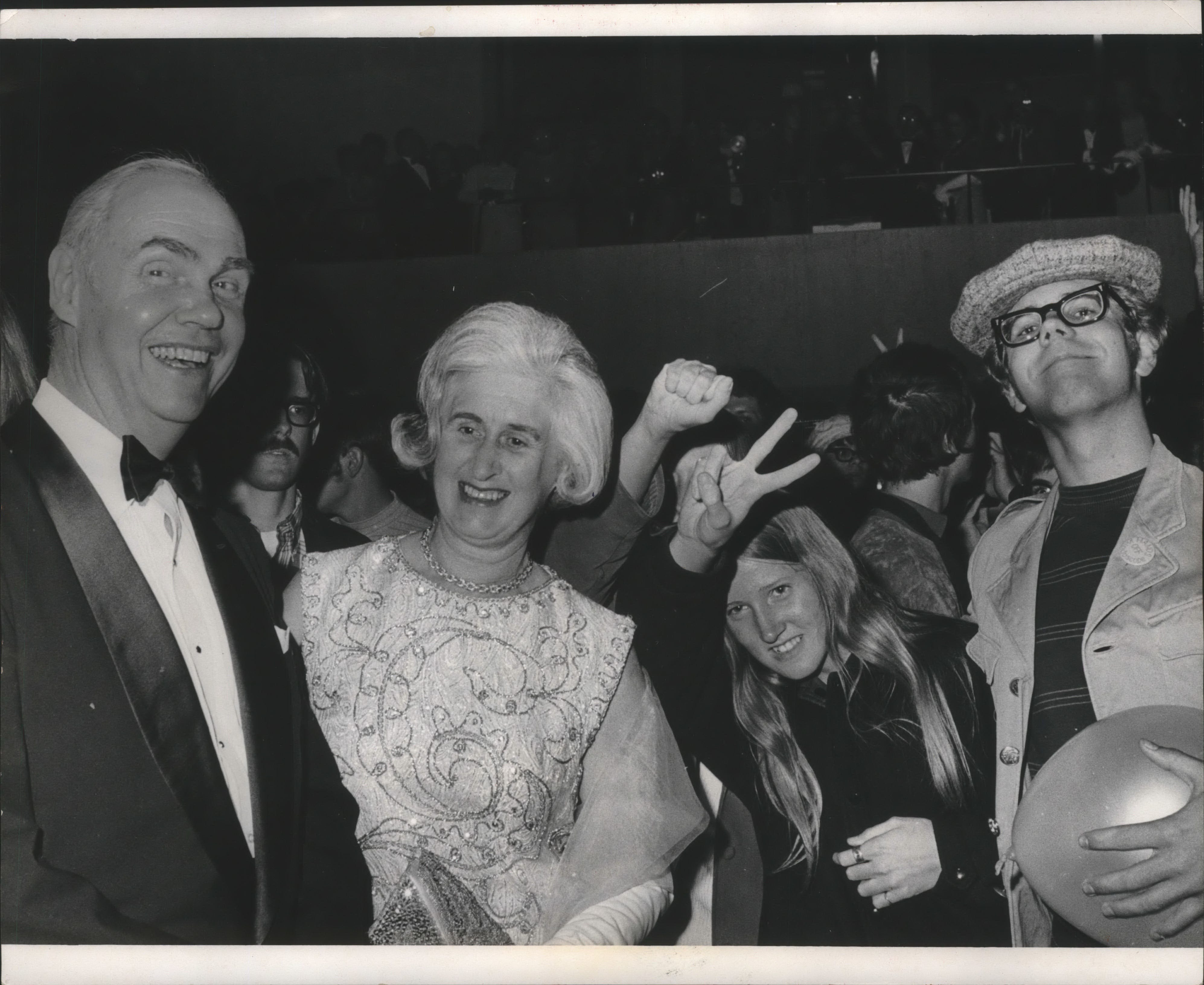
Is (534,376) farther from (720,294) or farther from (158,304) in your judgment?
(158,304)

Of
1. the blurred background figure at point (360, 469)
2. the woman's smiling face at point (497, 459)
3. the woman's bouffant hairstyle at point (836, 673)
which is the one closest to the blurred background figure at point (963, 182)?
the woman's bouffant hairstyle at point (836, 673)

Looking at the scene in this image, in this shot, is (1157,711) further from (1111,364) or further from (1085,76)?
(1085,76)

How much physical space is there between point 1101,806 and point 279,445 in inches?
97.0

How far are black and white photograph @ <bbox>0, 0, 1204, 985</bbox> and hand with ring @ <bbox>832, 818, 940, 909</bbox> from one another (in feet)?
0.07

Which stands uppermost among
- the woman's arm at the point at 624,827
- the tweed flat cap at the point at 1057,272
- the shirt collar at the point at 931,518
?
the tweed flat cap at the point at 1057,272

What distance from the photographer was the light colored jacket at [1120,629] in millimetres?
3379

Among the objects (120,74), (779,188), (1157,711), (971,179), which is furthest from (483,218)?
(1157,711)

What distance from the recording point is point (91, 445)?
3.21 metres

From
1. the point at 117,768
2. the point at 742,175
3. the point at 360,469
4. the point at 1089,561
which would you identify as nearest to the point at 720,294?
the point at 742,175

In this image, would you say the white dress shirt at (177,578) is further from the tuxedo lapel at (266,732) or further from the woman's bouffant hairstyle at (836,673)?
the woman's bouffant hairstyle at (836,673)

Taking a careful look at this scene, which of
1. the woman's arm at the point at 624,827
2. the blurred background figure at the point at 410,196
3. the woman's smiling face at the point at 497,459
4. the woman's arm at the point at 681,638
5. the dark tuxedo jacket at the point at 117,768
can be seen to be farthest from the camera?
the blurred background figure at the point at 410,196

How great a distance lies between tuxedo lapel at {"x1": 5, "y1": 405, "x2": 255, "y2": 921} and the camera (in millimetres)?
3104

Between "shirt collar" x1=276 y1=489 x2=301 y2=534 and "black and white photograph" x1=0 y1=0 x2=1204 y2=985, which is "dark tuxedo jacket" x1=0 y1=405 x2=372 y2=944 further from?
"shirt collar" x1=276 y1=489 x2=301 y2=534

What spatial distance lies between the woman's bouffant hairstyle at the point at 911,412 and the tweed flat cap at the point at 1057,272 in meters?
0.17
